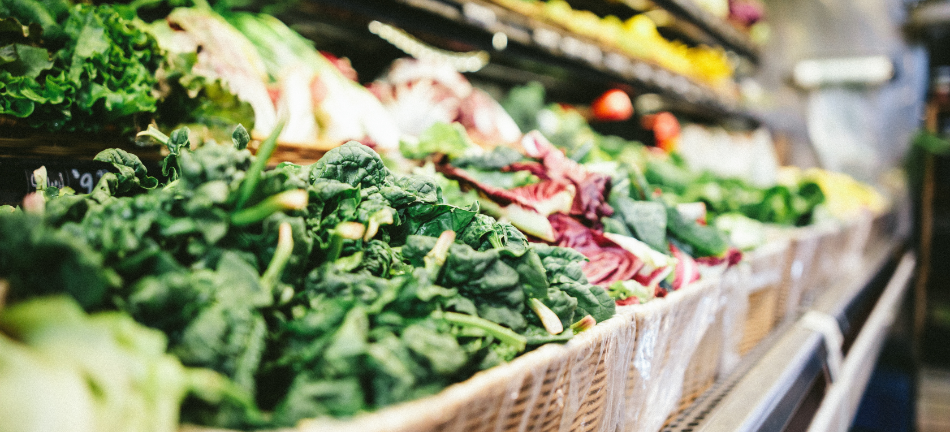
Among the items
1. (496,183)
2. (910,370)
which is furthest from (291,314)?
(910,370)

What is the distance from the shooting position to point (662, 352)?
112 centimetres

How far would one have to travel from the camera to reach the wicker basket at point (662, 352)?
1029 millimetres

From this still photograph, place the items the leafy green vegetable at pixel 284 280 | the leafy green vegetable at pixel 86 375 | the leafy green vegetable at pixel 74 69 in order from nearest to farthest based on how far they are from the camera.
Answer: the leafy green vegetable at pixel 86 375
the leafy green vegetable at pixel 284 280
the leafy green vegetable at pixel 74 69

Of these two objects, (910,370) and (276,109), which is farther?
(910,370)

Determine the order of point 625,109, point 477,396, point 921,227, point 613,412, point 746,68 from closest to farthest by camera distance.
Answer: point 477,396, point 613,412, point 625,109, point 921,227, point 746,68

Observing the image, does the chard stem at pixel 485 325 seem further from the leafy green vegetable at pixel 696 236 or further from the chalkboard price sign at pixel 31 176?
the leafy green vegetable at pixel 696 236

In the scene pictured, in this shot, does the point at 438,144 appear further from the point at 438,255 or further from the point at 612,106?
the point at 612,106

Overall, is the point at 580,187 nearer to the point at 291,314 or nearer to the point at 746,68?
the point at 291,314

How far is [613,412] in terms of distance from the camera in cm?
99

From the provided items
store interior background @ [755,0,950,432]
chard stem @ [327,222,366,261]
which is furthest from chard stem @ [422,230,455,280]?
store interior background @ [755,0,950,432]

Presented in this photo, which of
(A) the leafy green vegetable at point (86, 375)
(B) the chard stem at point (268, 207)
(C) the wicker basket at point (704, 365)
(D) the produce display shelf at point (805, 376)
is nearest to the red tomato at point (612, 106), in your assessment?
(D) the produce display shelf at point (805, 376)

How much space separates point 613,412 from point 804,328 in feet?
3.32

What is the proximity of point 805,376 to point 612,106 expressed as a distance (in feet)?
8.82

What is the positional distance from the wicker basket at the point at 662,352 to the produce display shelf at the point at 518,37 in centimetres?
137
